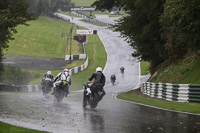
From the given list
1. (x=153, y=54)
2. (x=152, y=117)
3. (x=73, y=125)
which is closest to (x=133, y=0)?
(x=153, y=54)

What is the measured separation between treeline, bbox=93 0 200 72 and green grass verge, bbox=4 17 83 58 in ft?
164

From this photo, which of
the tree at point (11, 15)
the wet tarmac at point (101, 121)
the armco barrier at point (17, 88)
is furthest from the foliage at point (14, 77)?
the wet tarmac at point (101, 121)

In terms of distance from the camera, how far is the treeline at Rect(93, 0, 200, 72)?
22.9 meters

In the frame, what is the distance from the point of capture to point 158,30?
102ft

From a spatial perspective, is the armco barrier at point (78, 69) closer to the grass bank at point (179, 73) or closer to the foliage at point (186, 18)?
the grass bank at point (179, 73)

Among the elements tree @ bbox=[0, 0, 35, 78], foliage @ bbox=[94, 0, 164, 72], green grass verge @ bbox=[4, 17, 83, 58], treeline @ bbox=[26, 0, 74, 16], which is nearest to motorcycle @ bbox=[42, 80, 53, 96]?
tree @ bbox=[0, 0, 35, 78]

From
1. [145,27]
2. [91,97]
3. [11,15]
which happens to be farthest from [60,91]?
[145,27]

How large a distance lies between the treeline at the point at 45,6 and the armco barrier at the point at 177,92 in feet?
357

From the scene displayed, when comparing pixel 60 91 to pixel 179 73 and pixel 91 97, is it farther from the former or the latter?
pixel 179 73

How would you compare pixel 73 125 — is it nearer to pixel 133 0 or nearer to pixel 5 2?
pixel 5 2

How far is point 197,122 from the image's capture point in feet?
39.3

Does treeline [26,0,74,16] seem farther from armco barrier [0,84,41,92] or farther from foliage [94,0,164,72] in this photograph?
foliage [94,0,164,72]

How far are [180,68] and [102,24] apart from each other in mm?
108899

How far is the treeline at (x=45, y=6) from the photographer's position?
136 meters
